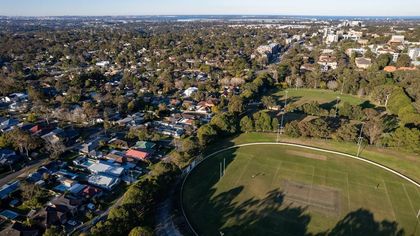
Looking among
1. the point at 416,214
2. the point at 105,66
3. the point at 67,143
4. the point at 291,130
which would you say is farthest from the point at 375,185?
the point at 105,66

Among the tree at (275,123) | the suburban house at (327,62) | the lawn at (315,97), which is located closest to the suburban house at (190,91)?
the lawn at (315,97)

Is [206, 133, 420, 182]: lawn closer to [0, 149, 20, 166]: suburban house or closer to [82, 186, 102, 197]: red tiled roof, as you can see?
[82, 186, 102, 197]: red tiled roof

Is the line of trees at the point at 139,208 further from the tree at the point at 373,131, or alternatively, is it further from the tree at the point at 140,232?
the tree at the point at 373,131

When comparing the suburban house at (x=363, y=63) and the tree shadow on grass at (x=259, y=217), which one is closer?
the tree shadow on grass at (x=259, y=217)

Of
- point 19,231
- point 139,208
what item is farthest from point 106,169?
point 19,231

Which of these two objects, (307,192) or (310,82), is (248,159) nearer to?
(307,192)
